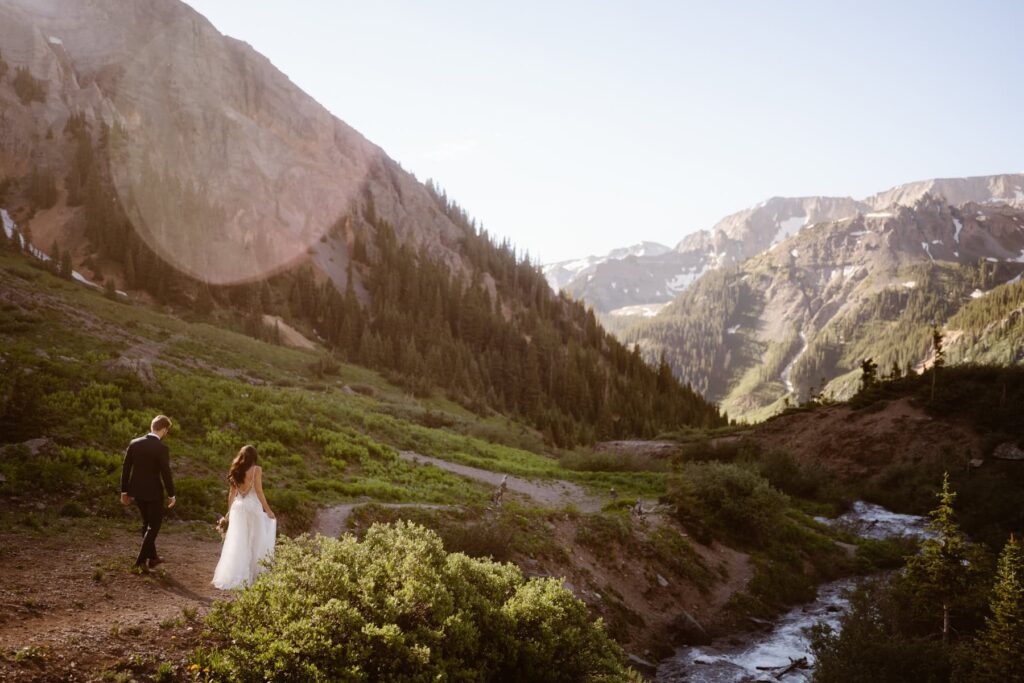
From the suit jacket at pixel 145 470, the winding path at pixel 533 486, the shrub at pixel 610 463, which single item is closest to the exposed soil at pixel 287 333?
the shrub at pixel 610 463

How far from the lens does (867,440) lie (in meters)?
44.9

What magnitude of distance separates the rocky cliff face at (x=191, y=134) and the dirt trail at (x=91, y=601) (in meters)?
76.6

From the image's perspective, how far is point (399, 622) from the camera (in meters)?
7.95

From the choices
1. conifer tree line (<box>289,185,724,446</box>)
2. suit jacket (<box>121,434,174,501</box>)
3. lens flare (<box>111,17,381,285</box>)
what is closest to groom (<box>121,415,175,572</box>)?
suit jacket (<box>121,434,174,501</box>)

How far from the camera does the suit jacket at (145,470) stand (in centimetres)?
1074

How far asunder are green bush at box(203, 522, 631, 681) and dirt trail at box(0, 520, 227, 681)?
119cm

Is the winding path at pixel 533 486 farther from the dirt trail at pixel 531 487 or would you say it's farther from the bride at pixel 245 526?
the bride at pixel 245 526

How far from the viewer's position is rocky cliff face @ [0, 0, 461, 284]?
84.4m

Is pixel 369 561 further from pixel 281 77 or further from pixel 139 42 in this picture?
pixel 281 77

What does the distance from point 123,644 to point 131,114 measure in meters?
123

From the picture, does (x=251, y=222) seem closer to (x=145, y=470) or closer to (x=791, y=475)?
(x=791, y=475)

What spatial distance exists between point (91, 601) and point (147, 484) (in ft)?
7.22

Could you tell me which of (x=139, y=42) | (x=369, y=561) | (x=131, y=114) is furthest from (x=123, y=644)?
(x=139, y=42)

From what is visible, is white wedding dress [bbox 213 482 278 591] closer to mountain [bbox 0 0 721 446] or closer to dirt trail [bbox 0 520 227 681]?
dirt trail [bbox 0 520 227 681]
